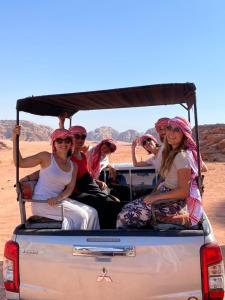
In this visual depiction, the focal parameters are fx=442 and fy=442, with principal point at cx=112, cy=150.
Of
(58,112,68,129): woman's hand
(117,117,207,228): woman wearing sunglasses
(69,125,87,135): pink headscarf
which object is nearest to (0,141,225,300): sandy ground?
(69,125,87,135): pink headscarf

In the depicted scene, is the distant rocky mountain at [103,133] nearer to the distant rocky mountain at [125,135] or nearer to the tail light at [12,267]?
the distant rocky mountain at [125,135]

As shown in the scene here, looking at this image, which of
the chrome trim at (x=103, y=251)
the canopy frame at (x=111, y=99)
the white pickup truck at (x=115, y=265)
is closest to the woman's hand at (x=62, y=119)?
the canopy frame at (x=111, y=99)

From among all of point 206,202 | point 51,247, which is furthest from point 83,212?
point 206,202

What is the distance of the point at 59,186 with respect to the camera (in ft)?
13.7

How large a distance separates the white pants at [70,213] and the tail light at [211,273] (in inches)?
51.9

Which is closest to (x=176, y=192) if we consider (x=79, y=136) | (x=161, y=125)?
(x=79, y=136)

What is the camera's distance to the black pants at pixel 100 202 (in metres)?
4.64

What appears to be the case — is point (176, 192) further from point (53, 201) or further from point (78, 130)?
point (78, 130)

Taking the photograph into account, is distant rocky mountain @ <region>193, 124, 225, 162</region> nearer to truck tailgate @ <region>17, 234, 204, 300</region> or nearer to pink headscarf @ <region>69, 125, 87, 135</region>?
pink headscarf @ <region>69, 125, 87, 135</region>

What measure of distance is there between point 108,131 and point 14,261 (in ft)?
565

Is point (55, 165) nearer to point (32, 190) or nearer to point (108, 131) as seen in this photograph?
point (32, 190)

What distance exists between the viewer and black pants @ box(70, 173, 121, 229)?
4641mm

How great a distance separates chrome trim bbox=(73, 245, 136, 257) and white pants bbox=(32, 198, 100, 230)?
742 millimetres

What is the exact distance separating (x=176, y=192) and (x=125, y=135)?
154650mm
